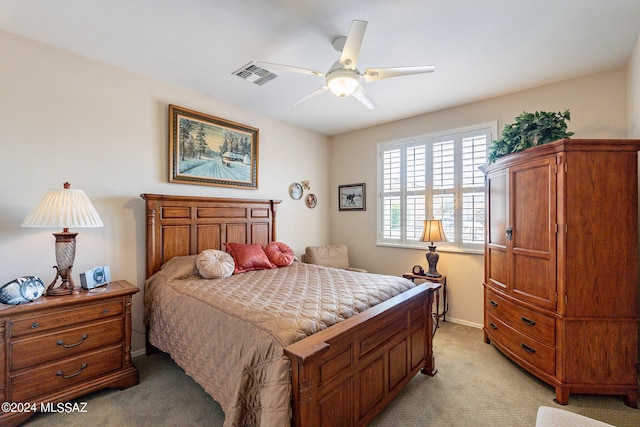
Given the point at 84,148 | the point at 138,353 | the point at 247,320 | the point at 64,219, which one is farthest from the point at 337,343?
the point at 84,148

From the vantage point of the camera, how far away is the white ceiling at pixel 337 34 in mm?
1970

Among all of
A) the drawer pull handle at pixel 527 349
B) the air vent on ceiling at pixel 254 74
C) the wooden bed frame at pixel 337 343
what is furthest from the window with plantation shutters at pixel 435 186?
the air vent on ceiling at pixel 254 74

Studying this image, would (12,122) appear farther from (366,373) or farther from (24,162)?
(366,373)

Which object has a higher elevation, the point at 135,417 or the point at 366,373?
the point at 366,373

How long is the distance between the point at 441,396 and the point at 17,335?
2.99 m

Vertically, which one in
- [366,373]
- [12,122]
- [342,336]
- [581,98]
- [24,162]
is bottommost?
[366,373]

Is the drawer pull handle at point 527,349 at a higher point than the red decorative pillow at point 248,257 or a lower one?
lower

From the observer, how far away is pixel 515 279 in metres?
2.59

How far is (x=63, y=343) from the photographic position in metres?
2.03

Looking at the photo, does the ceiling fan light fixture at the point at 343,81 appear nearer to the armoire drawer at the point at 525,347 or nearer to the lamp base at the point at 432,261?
the lamp base at the point at 432,261

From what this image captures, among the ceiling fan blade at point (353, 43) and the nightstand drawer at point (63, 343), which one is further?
the nightstand drawer at point (63, 343)

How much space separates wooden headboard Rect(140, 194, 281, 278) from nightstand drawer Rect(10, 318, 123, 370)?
27.9 inches

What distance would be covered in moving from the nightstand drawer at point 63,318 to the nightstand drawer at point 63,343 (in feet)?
0.16

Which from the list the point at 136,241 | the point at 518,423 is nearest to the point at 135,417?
the point at 136,241
